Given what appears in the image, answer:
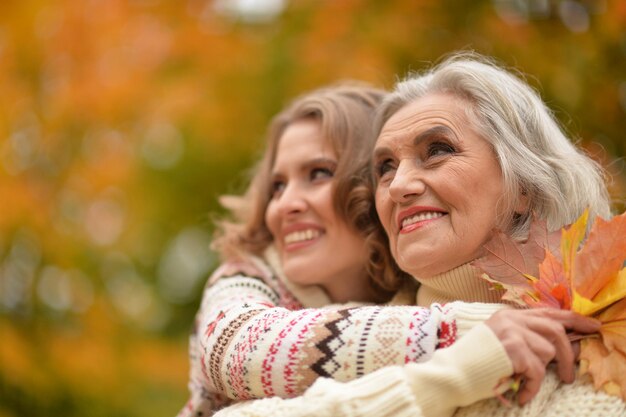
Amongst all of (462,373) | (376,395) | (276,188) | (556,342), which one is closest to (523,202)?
(556,342)

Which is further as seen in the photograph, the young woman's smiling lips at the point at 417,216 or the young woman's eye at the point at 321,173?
the young woman's eye at the point at 321,173

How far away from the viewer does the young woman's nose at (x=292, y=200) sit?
8.63 feet

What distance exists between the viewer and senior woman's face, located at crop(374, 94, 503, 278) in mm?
2072

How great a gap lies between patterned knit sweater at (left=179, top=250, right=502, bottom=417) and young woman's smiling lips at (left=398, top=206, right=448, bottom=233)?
0.83ft

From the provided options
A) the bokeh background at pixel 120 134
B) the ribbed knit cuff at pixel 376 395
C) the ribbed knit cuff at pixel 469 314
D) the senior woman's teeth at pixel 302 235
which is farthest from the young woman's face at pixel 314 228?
the bokeh background at pixel 120 134

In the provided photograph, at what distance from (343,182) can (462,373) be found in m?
1.02

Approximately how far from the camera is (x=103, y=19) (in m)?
4.43

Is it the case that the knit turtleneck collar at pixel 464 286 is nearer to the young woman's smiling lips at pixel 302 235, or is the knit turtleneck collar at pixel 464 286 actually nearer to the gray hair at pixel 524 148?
the gray hair at pixel 524 148

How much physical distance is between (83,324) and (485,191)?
3002 mm

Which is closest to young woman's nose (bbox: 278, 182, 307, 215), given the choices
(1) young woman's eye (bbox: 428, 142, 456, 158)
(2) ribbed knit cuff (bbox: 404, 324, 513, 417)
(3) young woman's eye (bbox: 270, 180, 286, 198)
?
(3) young woman's eye (bbox: 270, 180, 286, 198)

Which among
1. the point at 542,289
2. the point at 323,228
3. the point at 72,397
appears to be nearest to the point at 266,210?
the point at 323,228

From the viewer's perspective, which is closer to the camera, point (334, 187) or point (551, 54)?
point (334, 187)

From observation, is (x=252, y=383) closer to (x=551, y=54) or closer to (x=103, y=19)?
(x=551, y=54)

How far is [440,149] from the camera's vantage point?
2.17 m
